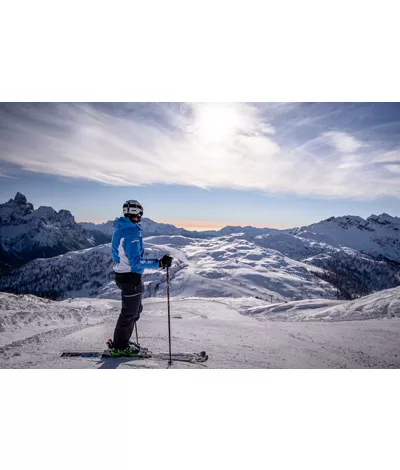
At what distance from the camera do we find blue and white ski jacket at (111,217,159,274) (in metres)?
4.14

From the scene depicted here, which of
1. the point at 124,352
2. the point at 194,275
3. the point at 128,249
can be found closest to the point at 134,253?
the point at 128,249

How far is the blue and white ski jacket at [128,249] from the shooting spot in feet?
13.6

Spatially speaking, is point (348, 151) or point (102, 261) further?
point (102, 261)

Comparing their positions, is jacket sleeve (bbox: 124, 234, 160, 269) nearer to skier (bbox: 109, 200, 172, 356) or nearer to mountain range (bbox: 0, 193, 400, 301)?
skier (bbox: 109, 200, 172, 356)

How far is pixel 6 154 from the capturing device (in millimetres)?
5496

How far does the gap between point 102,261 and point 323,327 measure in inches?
5352

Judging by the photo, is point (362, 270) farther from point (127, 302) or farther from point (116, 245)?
point (116, 245)

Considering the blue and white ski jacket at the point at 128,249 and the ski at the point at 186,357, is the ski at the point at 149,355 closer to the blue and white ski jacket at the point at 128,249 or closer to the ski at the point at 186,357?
the ski at the point at 186,357

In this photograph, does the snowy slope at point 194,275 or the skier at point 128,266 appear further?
the snowy slope at point 194,275

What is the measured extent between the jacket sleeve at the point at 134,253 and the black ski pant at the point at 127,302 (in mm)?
235

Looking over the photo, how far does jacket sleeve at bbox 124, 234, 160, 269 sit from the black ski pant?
235 mm

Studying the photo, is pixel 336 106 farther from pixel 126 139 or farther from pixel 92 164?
pixel 92 164

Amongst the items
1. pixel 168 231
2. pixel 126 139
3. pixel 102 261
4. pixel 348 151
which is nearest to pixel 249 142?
pixel 348 151

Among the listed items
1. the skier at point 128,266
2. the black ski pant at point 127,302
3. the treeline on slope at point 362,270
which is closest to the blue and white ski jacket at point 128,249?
the skier at point 128,266
